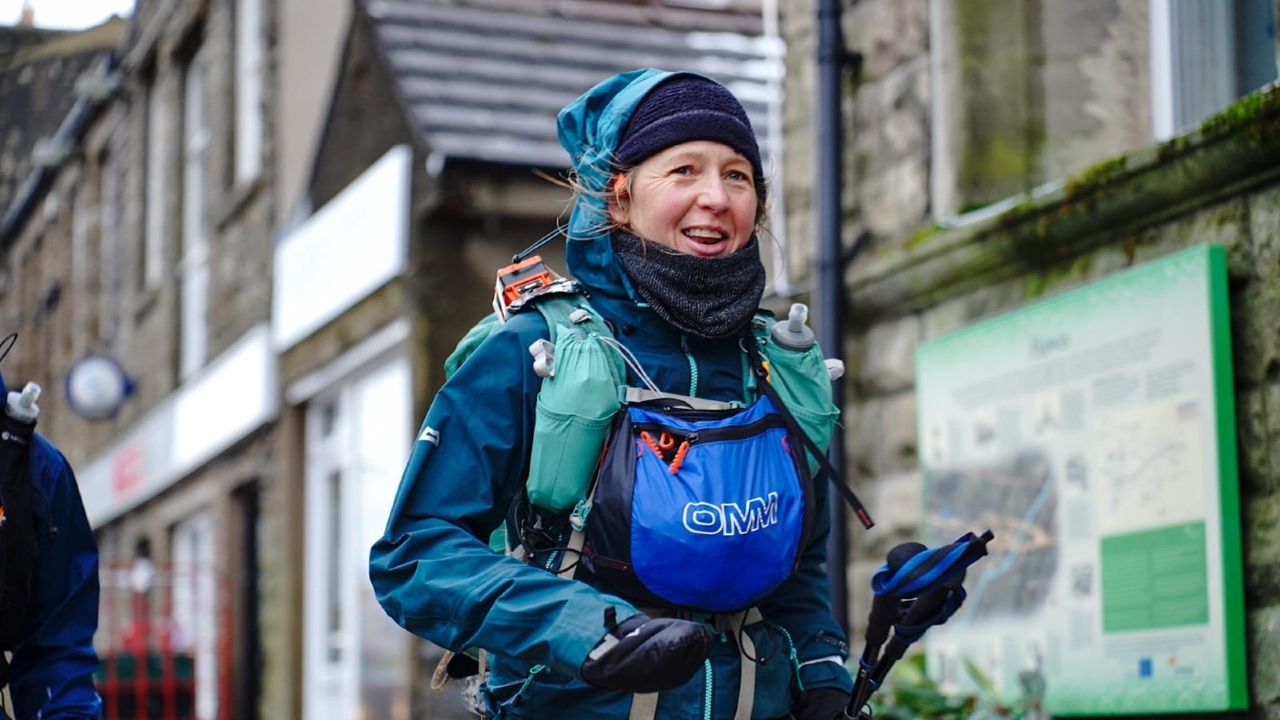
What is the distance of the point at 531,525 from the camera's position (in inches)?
123

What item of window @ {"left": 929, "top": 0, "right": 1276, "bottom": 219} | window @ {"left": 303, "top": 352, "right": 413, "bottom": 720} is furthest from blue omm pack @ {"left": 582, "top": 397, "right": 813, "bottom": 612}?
window @ {"left": 303, "top": 352, "right": 413, "bottom": 720}

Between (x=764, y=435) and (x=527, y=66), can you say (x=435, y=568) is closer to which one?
(x=764, y=435)

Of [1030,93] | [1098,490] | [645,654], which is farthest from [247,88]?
[645,654]

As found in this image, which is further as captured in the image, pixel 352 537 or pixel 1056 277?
pixel 352 537

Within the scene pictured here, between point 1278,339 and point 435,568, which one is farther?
point 1278,339

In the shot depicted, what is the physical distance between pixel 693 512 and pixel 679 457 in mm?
108

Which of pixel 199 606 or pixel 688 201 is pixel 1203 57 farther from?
pixel 199 606

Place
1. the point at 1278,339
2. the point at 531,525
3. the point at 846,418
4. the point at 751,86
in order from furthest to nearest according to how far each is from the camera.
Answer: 1. the point at 751,86
2. the point at 846,418
3. the point at 1278,339
4. the point at 531,525

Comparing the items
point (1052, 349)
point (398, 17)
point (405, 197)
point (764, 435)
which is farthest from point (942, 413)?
point (398, 17)

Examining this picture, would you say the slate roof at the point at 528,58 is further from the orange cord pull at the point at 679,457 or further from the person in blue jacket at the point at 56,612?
the orange cord pull at the point at 679,457

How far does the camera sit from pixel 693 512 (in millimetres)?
2986

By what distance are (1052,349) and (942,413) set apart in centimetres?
69

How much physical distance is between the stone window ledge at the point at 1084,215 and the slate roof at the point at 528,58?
14.1 feet

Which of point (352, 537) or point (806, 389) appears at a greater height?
point (352, 537)
